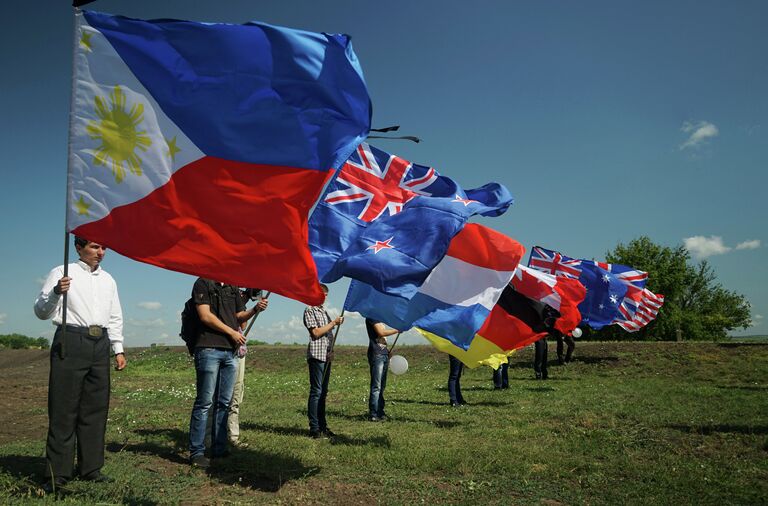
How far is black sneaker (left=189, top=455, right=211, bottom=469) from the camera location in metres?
6.37

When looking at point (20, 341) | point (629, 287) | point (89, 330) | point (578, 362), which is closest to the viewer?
point (89, 330)

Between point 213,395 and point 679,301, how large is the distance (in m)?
67.0

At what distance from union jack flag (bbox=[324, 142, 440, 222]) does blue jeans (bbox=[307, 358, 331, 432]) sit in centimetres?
242

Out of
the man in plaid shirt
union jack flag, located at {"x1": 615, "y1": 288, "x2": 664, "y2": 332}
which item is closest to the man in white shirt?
the man in plaid shirt

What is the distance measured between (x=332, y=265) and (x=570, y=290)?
8457mm

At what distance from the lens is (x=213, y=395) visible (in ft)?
22.2

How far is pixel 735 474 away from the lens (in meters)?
6.50

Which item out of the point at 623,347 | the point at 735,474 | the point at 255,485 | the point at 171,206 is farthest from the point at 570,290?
the point at 623,347

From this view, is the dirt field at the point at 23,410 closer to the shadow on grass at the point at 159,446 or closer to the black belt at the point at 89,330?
the shadow on grass at the point at 159,446

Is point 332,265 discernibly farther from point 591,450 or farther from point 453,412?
point 453,412

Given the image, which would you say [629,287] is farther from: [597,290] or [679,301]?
[679,301]

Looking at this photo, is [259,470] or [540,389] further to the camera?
[540,389]

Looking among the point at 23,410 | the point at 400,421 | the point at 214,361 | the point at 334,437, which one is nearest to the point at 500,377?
the point at 400,421

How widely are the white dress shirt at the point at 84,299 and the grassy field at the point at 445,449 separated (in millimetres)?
1595
